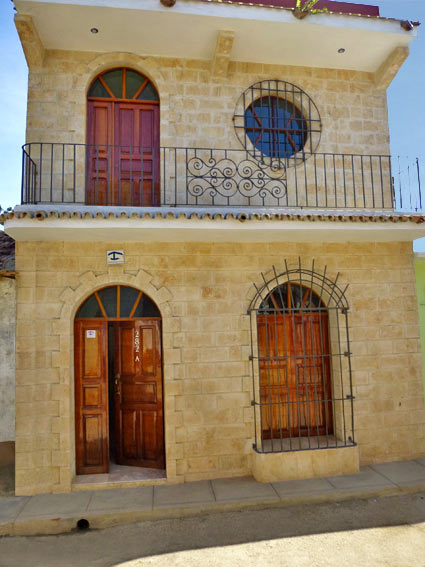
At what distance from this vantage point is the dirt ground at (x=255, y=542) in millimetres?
4004

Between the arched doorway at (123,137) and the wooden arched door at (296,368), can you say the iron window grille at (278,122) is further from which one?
the wooden arched door at (296,368)

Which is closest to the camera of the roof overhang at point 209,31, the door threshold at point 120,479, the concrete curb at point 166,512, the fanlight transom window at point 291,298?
the concrete curb at point 166,512

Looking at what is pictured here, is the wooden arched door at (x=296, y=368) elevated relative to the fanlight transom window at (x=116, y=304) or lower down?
lower down

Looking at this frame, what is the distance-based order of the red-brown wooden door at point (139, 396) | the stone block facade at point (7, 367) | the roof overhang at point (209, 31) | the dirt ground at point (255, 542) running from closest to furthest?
the dirt ground at point (255, 542) < the roof overhang at point (209, 31) < the stone block facade at point (7, 367) < the red-brown wooden door at point (139, 396)

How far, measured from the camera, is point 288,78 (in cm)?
672

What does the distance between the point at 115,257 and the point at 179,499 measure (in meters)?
3.31

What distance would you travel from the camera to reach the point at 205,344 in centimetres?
586

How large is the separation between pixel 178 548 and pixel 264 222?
393 centimetres

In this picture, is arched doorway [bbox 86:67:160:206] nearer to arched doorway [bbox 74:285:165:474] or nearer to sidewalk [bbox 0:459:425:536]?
→ arched doorway [bbox 74:285:165:474]

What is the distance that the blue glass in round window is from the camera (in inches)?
260

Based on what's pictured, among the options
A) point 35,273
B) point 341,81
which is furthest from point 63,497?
point 341,81

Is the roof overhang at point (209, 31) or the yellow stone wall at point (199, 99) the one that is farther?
the yellow stone wall at point (199, 99)

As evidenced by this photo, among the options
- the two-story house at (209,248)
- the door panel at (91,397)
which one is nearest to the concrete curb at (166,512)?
the two-story house at (209,248)

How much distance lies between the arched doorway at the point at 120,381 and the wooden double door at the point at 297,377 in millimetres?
1693
